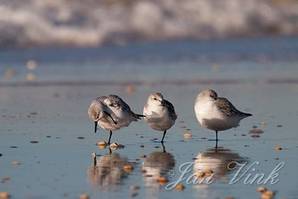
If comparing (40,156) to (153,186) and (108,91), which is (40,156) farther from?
(108,91)

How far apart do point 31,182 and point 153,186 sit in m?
0.89

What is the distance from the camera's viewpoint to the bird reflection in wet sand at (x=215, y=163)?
6.81 metres

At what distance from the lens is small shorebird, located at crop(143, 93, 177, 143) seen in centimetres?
864

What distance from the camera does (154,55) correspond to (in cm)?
1723

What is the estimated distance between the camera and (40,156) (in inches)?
305

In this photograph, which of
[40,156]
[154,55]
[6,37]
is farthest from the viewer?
[6,37]

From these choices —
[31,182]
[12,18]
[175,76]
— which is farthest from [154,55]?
[31,182]

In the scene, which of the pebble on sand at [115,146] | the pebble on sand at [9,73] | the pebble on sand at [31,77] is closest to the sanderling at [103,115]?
the pebble on sand at [115,146]

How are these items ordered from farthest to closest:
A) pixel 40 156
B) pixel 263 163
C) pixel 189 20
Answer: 1. pixel 189 20
2. pixel 40 156
3. pixel 263 163

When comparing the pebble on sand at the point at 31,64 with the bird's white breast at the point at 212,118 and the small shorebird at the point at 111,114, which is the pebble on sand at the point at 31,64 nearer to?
the small shorebird at the point at 111,114

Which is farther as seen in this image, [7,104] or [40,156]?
[7,104]

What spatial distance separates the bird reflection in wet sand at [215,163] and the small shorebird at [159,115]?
2.41 ft

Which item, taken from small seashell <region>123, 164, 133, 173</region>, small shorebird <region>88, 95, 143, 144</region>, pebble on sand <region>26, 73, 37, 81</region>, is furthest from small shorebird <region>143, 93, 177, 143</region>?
pebble on sand <region>26, 73, 37, 81</region>

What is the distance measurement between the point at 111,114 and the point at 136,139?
0.36 metres
